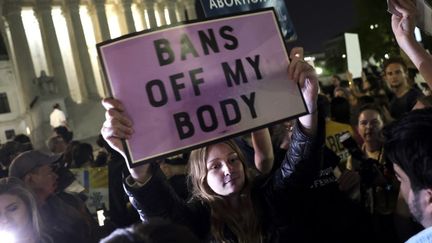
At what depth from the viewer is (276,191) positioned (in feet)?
8.64

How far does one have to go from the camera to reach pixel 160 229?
4.73 feet

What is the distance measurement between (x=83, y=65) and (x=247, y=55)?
114ft

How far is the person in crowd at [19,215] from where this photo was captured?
275 cm

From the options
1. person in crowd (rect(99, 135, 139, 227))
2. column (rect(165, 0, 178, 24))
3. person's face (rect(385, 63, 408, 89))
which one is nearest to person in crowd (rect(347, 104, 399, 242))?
person's face (rect(385, 63, 408, 89))

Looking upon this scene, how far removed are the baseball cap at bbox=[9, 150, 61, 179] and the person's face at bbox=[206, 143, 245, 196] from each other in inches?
77.4

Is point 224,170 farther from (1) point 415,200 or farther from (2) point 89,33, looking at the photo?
(2) point 89,33

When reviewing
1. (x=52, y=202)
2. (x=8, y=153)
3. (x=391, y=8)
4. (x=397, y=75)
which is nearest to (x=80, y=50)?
(x=8, y=153)

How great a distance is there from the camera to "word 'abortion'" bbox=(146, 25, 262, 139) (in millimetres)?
2512

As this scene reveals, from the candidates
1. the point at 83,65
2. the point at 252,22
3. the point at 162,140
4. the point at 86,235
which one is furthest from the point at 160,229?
the point at 83,65

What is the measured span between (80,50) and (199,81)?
34699 mm

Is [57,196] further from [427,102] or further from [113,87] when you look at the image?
[427,102]

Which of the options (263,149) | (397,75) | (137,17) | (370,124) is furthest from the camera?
(137,17)

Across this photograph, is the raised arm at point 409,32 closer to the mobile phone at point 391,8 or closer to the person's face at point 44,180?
the mobile phone at point 391,8

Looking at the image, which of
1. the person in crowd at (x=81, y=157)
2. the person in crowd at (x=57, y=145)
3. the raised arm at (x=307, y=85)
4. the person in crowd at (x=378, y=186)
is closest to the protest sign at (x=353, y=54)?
the person in crowd at (x=81, y=157)
